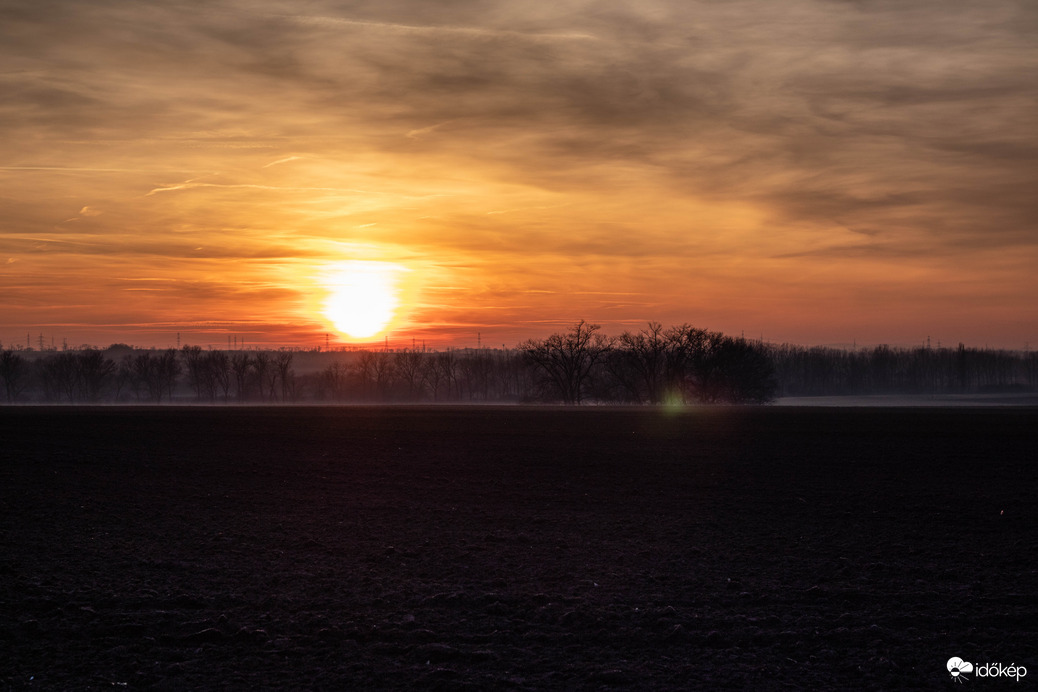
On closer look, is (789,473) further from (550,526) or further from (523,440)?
(523,440)

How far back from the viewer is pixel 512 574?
570 inches

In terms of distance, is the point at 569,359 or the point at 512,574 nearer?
the point at 512,574

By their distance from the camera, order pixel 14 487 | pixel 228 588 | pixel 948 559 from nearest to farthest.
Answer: pixel 228 588 < pixel 948 559 < pixel 14 487

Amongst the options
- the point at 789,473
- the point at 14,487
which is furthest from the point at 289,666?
the point at 789,473

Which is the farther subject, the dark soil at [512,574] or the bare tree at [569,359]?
the bare tree at [569,359]

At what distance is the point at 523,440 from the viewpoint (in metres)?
41.7

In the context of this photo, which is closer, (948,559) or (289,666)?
(289,666)

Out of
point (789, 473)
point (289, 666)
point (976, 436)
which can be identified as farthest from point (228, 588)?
point (976, 436)

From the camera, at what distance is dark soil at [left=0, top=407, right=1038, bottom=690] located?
10.2m

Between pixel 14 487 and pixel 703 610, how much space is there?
2058 centimetres

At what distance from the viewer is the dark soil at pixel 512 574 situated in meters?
10.2

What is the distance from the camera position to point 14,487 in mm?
24094

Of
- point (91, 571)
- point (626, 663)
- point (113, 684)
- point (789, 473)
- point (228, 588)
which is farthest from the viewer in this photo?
point (789, 473)

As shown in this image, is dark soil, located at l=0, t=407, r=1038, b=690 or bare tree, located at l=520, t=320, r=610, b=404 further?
bare tree, located at l=520, t=320, r=610, b=404
